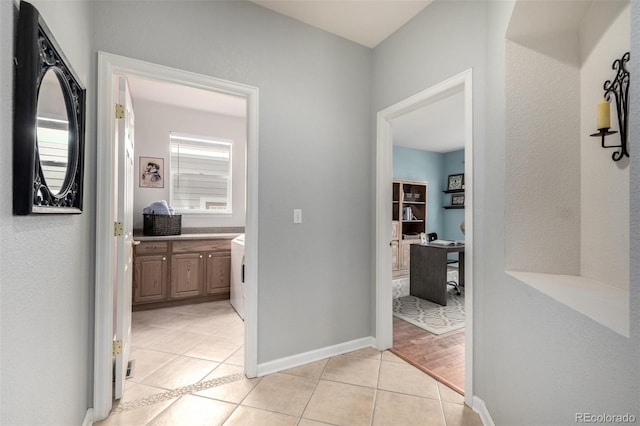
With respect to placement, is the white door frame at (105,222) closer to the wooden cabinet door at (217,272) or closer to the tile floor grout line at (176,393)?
the tile floor grout line at (176,393)

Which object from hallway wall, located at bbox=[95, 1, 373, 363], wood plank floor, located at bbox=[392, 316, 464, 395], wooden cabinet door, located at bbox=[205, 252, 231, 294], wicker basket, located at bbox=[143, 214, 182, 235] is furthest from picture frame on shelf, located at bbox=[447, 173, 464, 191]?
wicker basket, located at bbox=[143, 214, 182, 235]

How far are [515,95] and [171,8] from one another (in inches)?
82.3

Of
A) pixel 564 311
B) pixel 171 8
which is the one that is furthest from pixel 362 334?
pixel 171 8

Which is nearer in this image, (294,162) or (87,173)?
(87,173)

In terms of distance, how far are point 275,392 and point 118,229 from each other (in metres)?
1.45

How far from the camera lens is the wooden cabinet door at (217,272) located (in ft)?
12.4

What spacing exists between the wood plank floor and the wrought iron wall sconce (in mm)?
1637

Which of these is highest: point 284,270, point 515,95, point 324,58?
point 324,58

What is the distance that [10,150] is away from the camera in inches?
30.6

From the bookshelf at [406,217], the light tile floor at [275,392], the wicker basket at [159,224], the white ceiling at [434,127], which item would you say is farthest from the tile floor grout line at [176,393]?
the bookshelf at [406,217]

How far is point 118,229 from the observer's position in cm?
176

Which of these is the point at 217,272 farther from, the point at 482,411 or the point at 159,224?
the point at 482,411

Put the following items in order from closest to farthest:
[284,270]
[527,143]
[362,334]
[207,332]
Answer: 1. [527,143]
2. [284,270]
3. [362,334]
4. [207,332]

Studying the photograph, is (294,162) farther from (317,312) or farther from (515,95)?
(515,95)
